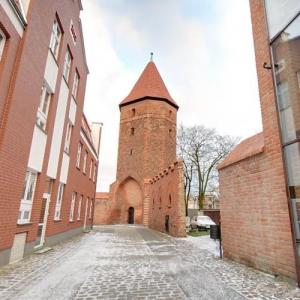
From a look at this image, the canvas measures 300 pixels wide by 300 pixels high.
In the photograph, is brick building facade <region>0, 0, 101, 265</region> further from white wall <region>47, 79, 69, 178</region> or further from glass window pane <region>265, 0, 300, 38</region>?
glass window pane <region>265, 0, 300, 38</region>

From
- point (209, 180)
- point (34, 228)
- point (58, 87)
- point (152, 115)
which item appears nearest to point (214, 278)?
point (34, 228)

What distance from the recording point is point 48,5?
29.7 ft

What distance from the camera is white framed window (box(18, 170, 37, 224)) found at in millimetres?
8022

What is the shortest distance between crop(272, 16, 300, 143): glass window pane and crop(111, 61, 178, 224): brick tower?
29.1 m

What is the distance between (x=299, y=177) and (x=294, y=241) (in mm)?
1382

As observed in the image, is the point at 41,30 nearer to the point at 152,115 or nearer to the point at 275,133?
the point at 275,133

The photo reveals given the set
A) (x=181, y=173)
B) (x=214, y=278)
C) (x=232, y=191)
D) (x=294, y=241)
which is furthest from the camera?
(x=181, y=173)

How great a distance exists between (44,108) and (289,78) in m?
8.48

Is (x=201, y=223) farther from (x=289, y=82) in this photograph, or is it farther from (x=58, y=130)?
(x=289, y=82)

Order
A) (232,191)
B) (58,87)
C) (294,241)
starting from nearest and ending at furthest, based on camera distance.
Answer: (294,241), (232,191), (58,87)

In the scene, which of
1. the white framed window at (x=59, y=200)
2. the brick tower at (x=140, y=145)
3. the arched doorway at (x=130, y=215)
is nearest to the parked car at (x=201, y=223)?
the brick tower at (x=140, y=145)

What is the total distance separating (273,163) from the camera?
20.5 ft

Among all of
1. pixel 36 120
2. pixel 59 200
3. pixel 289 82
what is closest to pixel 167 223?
pixel 59 200

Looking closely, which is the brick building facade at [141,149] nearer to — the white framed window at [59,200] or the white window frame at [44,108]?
the white framed window at [59,200]
